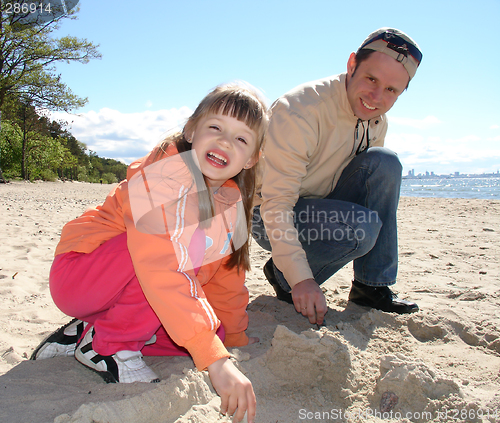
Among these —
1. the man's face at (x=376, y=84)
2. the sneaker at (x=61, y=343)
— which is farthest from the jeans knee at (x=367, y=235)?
the sneaker at (x=61, y=343)

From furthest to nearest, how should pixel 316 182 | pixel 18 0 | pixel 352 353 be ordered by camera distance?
pixel 18 0 → pixel 316 182 → pixel 352 353

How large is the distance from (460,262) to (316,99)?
216cm

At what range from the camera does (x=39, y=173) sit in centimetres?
1983

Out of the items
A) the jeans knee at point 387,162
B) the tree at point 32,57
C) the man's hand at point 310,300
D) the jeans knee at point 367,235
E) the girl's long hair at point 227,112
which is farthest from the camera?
the tree at point 32,57

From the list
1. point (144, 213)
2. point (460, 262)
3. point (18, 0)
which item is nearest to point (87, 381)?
point (144, 213)

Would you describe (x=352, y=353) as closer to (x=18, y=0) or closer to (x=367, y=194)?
(x=367, y=194)

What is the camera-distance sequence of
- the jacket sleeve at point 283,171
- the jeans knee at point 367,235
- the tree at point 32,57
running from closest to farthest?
the jacket sleeve at point 283,171
the jeans knee at point 367,235
the tree at point 32,57

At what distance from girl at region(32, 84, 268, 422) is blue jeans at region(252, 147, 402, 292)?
535 millimetres

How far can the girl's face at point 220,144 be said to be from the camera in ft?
5.01

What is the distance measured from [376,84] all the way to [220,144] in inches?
41.8

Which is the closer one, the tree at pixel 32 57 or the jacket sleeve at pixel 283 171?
the jacket sleeve at pixel 283 171

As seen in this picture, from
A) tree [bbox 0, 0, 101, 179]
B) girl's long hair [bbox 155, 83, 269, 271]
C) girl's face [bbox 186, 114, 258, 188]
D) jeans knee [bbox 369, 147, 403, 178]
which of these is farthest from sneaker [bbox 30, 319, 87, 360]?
tree [bbox 0, 0, 101, 179]

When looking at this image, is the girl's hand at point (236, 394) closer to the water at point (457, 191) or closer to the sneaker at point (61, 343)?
the sneaker at point (61, 343)

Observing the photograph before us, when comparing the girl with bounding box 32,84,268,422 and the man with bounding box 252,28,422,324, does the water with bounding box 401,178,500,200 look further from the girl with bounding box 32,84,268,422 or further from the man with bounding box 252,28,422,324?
the girl with bounding box 32,84,268,422
